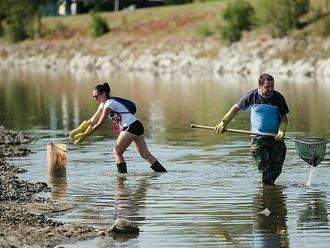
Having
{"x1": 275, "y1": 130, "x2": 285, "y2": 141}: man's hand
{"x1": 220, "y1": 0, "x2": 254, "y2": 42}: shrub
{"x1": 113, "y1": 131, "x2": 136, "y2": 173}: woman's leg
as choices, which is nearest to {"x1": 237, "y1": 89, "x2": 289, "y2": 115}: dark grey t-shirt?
{"x1": 275, "y1": 130, "x2": 285, "y2": 141}: man's hand

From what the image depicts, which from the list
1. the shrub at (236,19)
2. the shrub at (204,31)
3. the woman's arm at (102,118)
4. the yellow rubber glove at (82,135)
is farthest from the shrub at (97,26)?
the woman's arm at (102,118)

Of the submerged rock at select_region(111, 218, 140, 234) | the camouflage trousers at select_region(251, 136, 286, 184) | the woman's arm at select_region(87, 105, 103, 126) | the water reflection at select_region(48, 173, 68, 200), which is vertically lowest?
the water reflection at select_region(48, 173, 68, 200)

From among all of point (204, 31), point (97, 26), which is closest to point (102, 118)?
point (204, 31)

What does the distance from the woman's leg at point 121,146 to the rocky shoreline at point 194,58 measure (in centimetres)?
4606

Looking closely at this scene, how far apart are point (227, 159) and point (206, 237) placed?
9.08m

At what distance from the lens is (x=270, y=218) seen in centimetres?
1535

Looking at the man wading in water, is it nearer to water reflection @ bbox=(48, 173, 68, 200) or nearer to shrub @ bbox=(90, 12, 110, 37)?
water reflection @ bbox=(48, 173, 68, 200)

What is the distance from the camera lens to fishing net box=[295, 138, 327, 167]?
18.7 metres

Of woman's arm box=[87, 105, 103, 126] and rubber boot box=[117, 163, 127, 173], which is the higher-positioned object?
woman's arm box=[87, 105, 103, 126]

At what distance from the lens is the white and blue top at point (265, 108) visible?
59.4 feet

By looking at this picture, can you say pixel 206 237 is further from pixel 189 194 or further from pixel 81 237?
pixel 189 194

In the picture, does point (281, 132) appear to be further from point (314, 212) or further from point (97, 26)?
point (97, 26)

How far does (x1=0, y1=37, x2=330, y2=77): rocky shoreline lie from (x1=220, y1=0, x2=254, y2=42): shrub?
4.45 ft

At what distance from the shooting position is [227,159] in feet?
75.3
